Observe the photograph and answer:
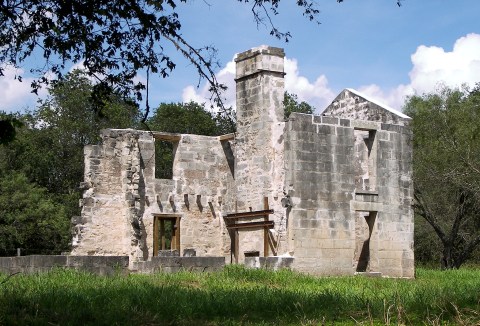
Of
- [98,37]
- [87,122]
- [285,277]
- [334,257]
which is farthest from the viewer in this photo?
[87,122]

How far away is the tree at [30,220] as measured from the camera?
35.2 meters

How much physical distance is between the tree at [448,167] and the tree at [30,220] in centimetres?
1547

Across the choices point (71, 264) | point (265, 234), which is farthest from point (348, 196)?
point (71, 264)

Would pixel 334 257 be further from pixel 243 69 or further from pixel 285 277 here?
pixel 243 69

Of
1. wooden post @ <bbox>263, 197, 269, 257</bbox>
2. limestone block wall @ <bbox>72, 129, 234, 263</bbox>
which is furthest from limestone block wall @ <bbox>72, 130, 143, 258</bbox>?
wooden post @ <bbox>263, 197, 269, 257</bbox>

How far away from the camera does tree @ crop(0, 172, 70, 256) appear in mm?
35188

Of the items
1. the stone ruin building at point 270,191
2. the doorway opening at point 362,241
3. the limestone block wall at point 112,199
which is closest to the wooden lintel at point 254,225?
the stone ruin building at point 270,191

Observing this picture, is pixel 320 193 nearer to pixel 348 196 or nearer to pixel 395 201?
pixel 348 196

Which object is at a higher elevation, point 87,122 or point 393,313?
point 87,122

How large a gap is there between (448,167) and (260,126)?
11.1 meters

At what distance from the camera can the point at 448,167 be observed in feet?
104

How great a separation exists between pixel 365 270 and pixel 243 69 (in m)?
6.97

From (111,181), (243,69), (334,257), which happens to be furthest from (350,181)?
(111,181)

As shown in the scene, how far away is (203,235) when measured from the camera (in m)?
25.3
